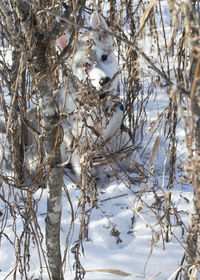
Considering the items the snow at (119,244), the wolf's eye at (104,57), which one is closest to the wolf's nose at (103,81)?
the wolf's eye at (104,57)

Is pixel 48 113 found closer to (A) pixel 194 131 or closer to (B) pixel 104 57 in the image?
(A) pixel 194 131

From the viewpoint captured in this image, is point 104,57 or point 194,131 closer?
point 194,131

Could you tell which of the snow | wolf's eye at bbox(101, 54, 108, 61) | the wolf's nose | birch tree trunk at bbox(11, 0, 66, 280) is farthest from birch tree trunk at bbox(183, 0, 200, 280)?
wolf's eye at bbox(101, 54, 108, 61)

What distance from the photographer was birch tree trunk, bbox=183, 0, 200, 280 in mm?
659

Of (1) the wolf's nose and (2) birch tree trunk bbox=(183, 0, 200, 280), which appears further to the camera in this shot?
(1) the wolf's nose

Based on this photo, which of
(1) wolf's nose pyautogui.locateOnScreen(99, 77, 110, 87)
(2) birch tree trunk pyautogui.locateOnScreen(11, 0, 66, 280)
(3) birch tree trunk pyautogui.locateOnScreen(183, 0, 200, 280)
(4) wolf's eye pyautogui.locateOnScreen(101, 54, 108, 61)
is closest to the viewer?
(3) birch tree trunk pyautogui.locateOnScreen(183, 0, 200, 280)

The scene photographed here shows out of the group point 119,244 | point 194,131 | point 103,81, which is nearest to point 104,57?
point 103,81

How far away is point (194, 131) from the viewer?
0.99 meters

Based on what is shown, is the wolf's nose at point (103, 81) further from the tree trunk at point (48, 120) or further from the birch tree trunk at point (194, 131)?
the birch tree trunk at point (194, 131)

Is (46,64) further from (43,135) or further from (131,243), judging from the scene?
(131,243)

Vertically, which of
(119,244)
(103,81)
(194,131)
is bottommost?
(119,244)

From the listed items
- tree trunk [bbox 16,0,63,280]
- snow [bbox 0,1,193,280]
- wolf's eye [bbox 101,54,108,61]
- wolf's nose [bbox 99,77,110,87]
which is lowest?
snow [bbox 0,1,193,280]

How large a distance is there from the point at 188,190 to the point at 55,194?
4.34ft

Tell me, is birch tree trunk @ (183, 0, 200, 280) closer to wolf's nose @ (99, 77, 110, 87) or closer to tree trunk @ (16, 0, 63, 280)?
tree trunk @ (16, 0, 63, 280)
